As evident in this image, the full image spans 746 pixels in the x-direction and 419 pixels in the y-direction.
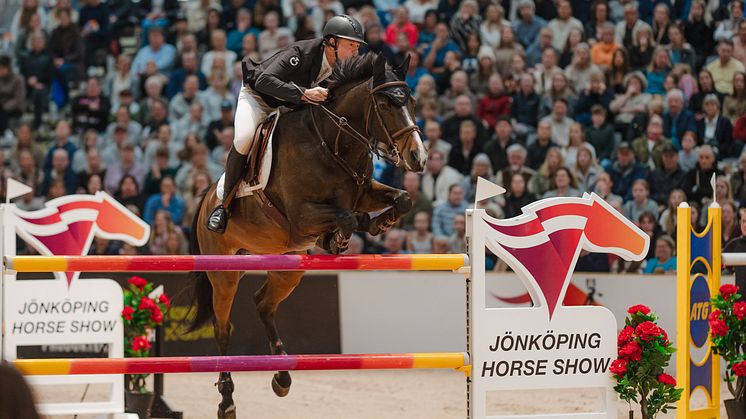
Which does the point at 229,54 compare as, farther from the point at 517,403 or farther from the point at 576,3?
the point at 517,403

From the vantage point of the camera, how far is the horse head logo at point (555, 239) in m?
4.89

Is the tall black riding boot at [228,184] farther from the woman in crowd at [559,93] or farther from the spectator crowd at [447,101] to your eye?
the woman in crowd at [559,93]

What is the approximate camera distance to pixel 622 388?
16.4 feet

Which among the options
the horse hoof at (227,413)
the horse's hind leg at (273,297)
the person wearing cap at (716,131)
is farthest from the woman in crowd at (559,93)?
the horse hoof at (227,413)

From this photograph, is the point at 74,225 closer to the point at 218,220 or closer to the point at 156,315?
the point at 156,315

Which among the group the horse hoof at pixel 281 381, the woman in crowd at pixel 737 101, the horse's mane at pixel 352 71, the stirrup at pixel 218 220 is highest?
the horse's mane at pixel 352 71

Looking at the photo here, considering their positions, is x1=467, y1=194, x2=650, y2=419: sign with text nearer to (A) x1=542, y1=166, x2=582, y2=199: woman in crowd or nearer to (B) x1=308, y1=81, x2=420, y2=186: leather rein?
(B) x1=308, y1=81, x2=420, y2=186: leather rein

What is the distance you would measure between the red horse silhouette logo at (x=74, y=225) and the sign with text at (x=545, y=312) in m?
3.02

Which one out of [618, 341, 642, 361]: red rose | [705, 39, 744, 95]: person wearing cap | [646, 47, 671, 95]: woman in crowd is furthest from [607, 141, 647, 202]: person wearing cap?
[618, 341, 642, 361]: red rose

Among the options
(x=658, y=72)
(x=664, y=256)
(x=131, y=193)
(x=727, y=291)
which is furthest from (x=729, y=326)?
(x=131, y=193)

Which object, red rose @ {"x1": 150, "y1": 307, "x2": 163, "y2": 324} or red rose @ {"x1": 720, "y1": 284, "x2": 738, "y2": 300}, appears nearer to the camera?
red rose @ {"x1": 720, "y1": 284, "x2": 738, "y2": 300}

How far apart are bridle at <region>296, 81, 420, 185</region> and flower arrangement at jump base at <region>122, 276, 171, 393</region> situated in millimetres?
2063

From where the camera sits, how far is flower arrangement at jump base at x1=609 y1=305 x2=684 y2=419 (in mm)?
5008

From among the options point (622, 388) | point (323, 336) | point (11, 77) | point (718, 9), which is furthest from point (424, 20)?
point (622, 388)
